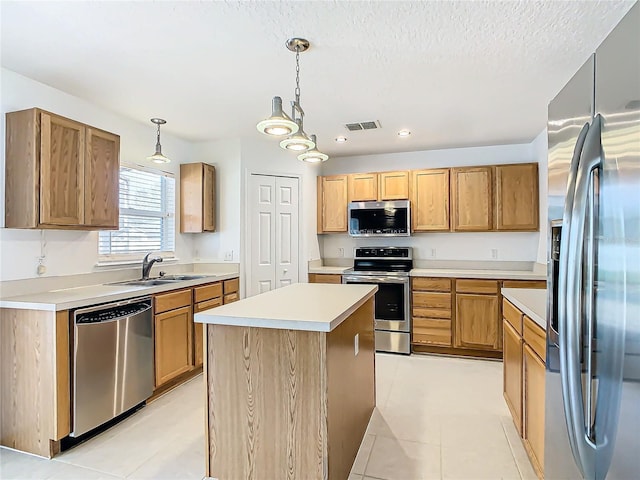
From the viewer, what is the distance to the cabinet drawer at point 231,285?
13.0 feet

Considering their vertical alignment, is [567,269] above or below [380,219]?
below

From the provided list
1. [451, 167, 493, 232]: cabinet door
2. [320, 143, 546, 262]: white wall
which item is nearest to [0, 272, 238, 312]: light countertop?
[320, 143, 546, 262]: white wall

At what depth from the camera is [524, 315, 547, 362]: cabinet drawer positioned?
5.38 ft

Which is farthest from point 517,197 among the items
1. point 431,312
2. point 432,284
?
point 431,312

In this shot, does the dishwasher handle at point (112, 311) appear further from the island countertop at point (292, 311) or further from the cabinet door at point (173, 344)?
the island countertop at point (292, 311)

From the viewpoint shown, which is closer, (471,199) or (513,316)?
(513,316)

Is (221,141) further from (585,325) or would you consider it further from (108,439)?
(585,325)

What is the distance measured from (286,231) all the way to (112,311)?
2.37 m

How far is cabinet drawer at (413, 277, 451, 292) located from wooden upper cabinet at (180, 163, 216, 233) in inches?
97.3

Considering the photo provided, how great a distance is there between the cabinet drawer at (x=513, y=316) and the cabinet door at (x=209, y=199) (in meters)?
3.12

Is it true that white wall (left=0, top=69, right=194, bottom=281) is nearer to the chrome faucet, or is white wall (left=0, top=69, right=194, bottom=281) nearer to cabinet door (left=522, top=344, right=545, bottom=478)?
the chrome faucet

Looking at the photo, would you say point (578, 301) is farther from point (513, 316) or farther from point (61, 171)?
point (61, 171)

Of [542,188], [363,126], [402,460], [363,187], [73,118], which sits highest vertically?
[363,126]

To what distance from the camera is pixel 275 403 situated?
5.76 feet
